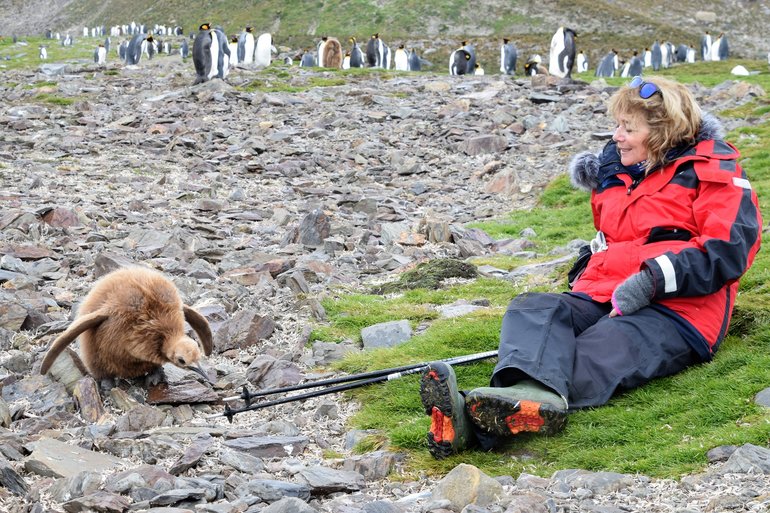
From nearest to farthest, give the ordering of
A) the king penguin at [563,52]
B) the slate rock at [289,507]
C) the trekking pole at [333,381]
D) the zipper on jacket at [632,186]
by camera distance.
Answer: the slate rock at [289,507] → the trekking pole at [333,381] → the zipper on jacket at [632,186] → the king penguin at [563,52]

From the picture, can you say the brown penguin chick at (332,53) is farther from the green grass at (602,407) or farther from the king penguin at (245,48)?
the green grass at (602,407)

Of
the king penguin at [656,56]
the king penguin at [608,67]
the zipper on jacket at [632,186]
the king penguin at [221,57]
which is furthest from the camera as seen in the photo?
the king penguin at [656,56]

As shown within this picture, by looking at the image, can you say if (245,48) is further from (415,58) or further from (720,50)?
(720,50)

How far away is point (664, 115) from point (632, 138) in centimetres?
18

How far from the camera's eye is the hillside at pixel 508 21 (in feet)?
179

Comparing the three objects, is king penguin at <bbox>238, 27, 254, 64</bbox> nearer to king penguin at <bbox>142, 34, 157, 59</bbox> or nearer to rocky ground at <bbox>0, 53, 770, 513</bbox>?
king penguin at <bbox>142, 34, 157, 59</bbox>

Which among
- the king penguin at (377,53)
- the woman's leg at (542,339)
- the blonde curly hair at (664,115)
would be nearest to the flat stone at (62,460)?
the woman's leg at (542,339)

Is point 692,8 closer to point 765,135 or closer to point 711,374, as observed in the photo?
point 765,135

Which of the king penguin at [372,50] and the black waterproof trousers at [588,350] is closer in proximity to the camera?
the black waterproof trousers at [588,350]

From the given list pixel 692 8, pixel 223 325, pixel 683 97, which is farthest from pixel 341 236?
pixel 692 8

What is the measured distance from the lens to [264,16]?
65125 millimetres

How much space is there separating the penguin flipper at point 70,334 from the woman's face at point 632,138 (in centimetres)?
267

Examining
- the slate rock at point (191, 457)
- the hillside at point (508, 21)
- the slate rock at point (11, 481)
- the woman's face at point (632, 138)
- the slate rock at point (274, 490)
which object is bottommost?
the slate rock at point (191, 457)

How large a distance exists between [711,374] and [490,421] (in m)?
1.12
